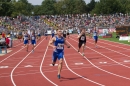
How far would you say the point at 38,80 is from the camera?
10.9 metres

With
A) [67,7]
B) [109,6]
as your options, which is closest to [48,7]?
[67,7]

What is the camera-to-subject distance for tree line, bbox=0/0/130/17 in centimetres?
9330

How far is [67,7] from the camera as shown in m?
132

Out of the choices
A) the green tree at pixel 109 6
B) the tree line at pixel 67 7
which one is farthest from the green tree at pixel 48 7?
the green tree at pixel 109 6

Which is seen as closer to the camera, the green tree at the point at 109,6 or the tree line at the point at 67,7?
the tree line at the point at 67,7

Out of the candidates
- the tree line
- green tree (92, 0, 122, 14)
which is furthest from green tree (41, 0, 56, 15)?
green tree (92, 0, 122, 14)

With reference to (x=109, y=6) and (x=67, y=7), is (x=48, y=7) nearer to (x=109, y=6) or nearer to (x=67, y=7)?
(x=67, y=7)

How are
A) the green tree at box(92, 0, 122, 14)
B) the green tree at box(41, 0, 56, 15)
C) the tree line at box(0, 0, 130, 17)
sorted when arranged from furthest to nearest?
the green tree at box(41, 0, 56, 15) < the green tree at box(92, 0, 122, 14) < the tree line at box(0, 0, 130, 17)

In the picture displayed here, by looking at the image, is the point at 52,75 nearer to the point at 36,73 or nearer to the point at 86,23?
the point at 36,73

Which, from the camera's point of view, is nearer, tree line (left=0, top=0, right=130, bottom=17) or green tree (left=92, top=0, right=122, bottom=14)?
tree line (left=0, top=0, right=130, bottom=17)

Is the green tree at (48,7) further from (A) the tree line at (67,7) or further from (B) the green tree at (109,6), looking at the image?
(B) the green tree at (109,6)

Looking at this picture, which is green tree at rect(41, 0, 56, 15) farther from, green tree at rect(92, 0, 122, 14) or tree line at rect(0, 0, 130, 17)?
green tree at rect(92, 0, 122, 14)

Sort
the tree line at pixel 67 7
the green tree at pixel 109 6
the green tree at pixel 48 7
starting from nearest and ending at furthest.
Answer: the tree line at pixel 67 7
the green tree at pixel 109 6
the green tree at pixel 48 7

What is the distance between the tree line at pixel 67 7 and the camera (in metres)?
93.3
